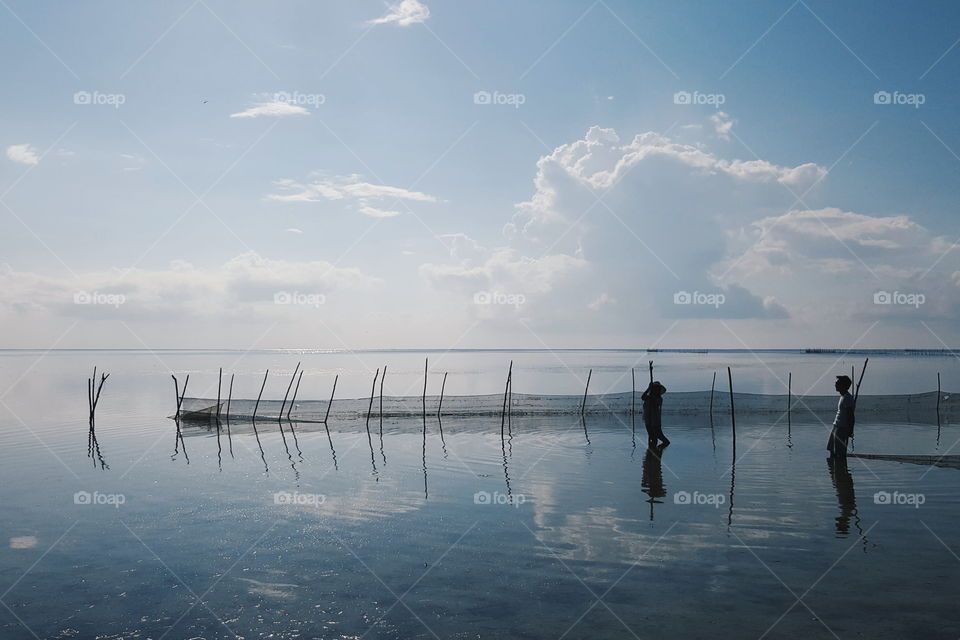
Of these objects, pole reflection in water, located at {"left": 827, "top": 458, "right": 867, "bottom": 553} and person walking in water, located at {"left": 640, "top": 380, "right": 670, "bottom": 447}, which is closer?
pole reflection in water, located at {"left": 827, "top": 458, "right": 867, "bottom": 553}

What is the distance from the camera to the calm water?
6.08 m

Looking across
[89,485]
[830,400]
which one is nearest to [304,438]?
[89,485]

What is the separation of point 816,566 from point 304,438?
57.5ft

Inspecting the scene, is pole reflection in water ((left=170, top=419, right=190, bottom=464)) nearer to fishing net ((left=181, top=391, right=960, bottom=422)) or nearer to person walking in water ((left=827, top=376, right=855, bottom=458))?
fishing net ((left=181, top=391, right=960, bottom=422))

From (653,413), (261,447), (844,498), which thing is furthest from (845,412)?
(261,447)

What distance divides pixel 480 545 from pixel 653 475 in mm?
6017

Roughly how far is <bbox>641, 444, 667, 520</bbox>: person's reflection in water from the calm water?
9 centimetres

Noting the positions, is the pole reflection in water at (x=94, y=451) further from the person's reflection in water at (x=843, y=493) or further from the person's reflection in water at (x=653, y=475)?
the person's reflection in water at (x=843, y=493)

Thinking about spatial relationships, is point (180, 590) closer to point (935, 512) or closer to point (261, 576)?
point (261, 576)

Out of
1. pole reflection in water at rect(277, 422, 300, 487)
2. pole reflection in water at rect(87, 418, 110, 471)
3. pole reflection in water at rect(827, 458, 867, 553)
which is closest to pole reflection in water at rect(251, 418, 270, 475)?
pole reflection in water at rect(277, 422, 300, 487)

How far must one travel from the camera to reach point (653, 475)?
1322cm

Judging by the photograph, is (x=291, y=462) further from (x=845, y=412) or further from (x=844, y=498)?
(x=845, y=412)

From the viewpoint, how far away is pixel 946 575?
6.89 m

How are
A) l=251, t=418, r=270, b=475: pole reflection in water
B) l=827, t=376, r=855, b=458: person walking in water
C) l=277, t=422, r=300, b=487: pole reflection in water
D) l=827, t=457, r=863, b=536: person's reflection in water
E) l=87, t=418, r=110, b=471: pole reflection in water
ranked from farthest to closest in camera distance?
l=87, t=418, r=110, b=471: pole reflection in water
l=251, t=418, r=270, b=475: pole reflection in water
l=277, t=422, r=300, b=487: pole reflection in water
l=827, t=376, r=855, b=458: person walking in water
l=827, t=457, r=863, b=536: person's reflection in water
